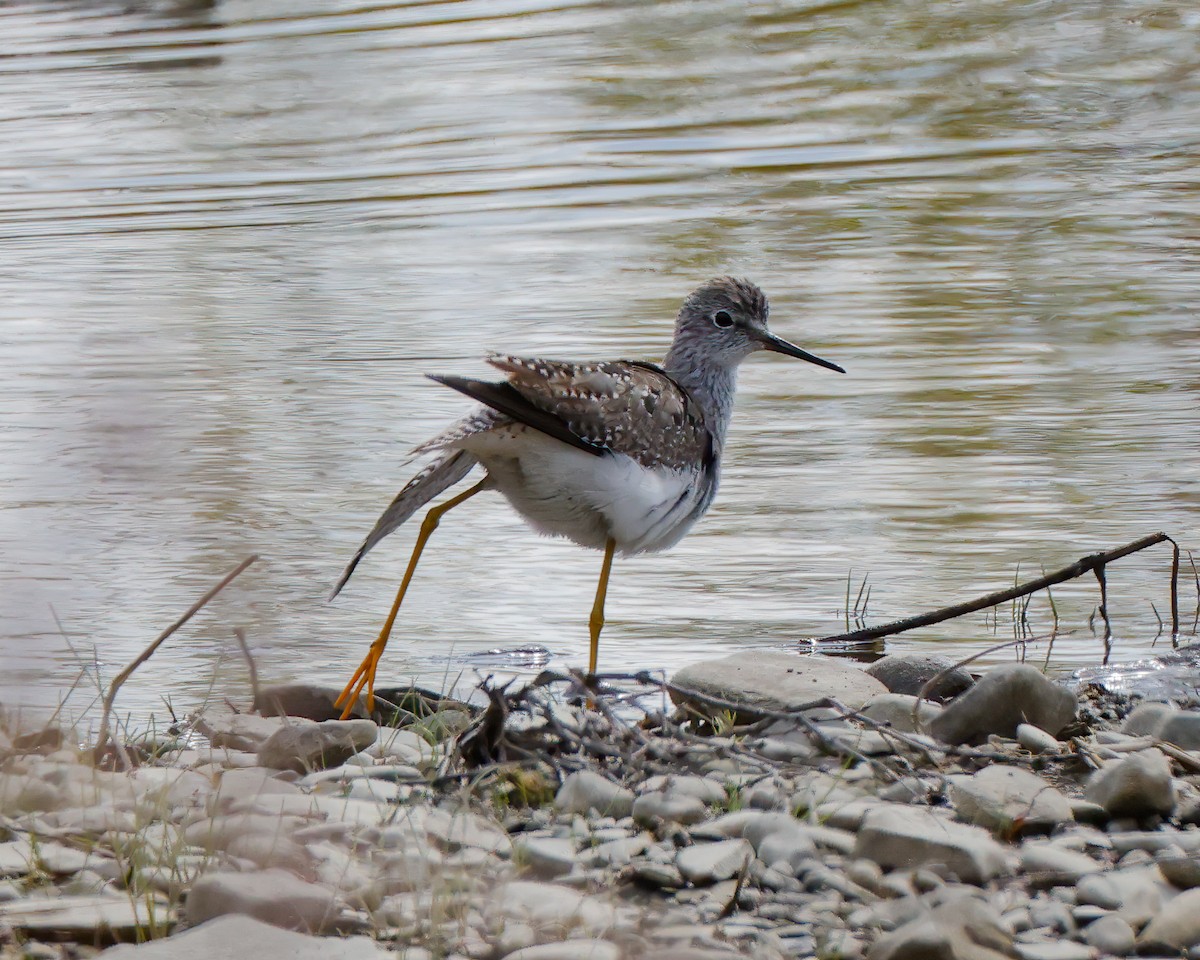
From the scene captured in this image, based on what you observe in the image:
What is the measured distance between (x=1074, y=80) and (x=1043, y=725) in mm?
13381

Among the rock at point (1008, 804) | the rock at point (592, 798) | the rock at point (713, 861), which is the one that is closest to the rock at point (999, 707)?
the rock at point (1008, 804)

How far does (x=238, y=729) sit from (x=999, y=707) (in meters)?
2.14

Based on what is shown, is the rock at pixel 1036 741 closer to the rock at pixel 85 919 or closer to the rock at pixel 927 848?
the rock at pixel 927 848

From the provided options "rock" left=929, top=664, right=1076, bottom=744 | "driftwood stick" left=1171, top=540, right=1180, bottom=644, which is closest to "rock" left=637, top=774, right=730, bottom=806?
"rock" left=929, top=664, right=1076, bottom=744

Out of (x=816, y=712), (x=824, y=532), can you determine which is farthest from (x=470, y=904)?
(x=824, y=532)

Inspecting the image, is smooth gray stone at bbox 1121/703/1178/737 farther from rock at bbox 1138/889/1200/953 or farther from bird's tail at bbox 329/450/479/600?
bird's tail at bbox 329/450/479/600

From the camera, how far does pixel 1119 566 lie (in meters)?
7.25

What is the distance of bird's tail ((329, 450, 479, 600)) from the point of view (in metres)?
6.11

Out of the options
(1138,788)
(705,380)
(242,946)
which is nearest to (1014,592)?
(705,380)

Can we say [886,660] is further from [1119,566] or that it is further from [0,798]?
[0,798]

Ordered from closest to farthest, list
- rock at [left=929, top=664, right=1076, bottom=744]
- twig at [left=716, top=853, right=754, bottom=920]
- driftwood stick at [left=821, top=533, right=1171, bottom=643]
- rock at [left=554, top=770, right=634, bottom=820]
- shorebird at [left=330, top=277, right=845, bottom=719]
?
twig at [left=716, top=853, right=754, bottom=920] < rock at [left=554, top=770, right=634, bottom=820] < rock at [left=929, top=664, right=1076, bottom=744] < shorebird at [left=330, top=277, right=845, bottom=719] < driftwood stick at [left=821, top=533, right=1171, bottom=643]

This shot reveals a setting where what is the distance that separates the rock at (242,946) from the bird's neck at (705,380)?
3.78 metres

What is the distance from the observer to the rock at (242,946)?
3443 millimetres

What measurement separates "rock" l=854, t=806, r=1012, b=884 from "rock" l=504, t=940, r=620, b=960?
763mm
